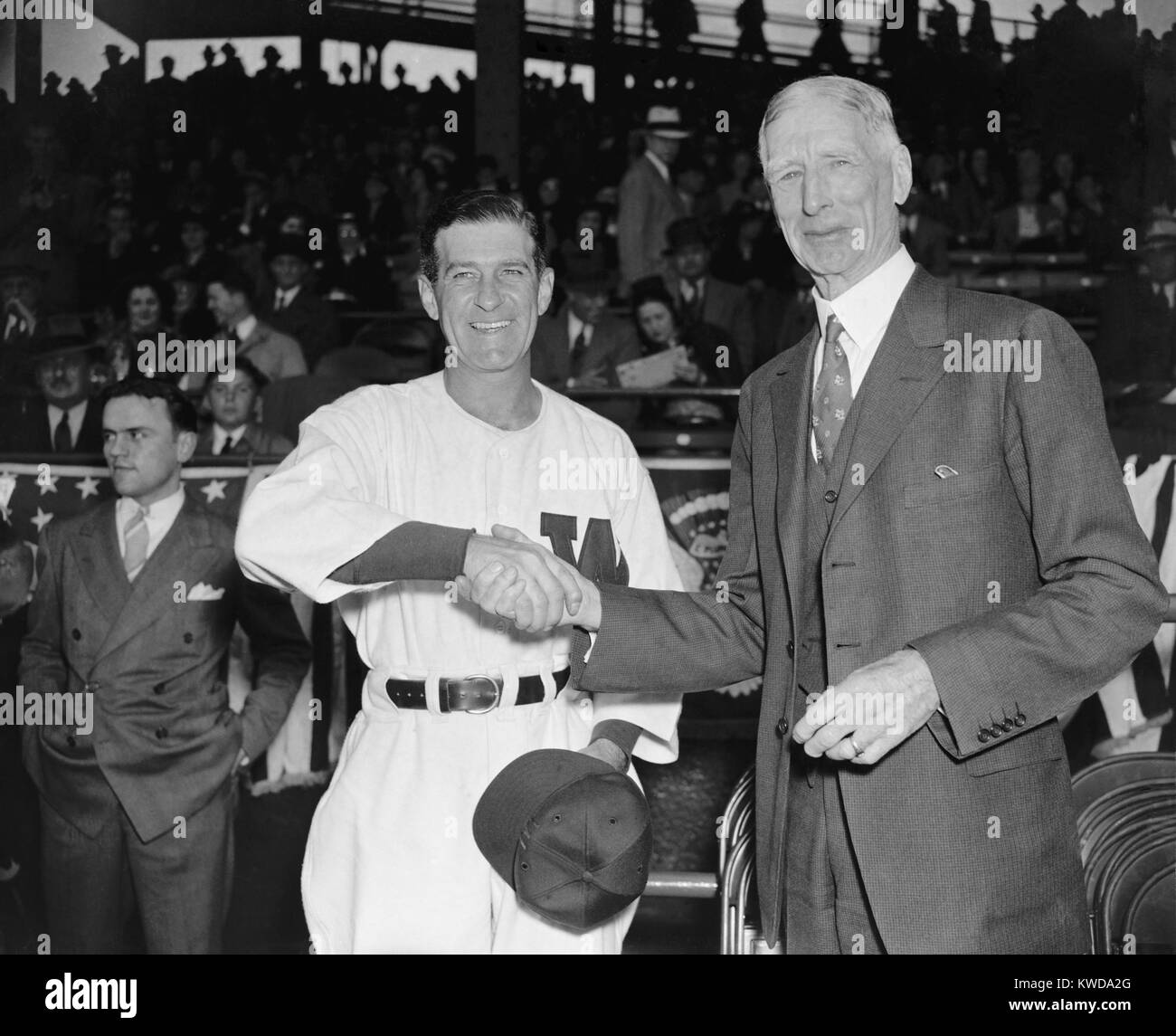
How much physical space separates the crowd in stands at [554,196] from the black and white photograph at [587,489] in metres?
0.03

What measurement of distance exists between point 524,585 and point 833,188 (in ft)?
2.73

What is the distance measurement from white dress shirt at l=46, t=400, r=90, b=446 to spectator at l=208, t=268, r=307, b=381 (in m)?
0.73

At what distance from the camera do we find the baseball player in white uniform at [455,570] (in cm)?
224

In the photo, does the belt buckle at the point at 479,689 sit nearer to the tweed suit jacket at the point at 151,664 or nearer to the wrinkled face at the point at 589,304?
the tweed suit jacket at the point at 151,664

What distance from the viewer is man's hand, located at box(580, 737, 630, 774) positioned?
244cm

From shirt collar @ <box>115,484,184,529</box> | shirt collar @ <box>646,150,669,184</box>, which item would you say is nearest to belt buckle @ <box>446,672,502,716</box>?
shirt collar @ <box>115,484,184,529</box>

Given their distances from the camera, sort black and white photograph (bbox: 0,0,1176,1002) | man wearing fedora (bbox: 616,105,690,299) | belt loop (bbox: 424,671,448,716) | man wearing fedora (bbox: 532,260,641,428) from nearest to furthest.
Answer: black and white photograph (bbox: 0,0,1176,1002), belt loop (bbox: 424,671,448,716), man wearing fedora (bbox: 532,260,641,428), man wearing fedora (bbox: 616,105,690,299)

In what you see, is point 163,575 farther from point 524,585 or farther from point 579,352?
point 579,352

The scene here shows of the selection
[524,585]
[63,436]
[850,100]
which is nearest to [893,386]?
[850,100]

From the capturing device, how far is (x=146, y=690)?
3.86 metres

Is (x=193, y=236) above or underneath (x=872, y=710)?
above

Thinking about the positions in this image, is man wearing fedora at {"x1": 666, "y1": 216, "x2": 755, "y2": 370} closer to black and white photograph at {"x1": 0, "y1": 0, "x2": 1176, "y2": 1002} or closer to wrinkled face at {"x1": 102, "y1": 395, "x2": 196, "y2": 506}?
black and white photograph at {"x1": 0, "y1": 0, "x2": 1176, "y2": 1002}

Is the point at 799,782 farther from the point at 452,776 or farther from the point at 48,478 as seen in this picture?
the point at 48,478

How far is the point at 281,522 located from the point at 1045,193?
5888 mm
